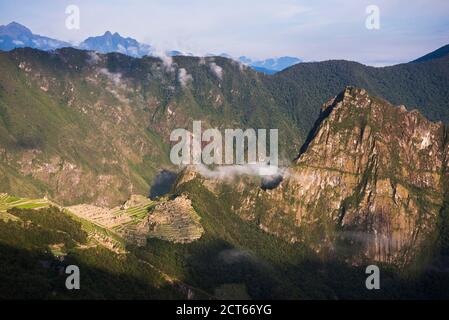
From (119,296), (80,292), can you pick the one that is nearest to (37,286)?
(80,292)

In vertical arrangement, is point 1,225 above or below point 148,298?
above
